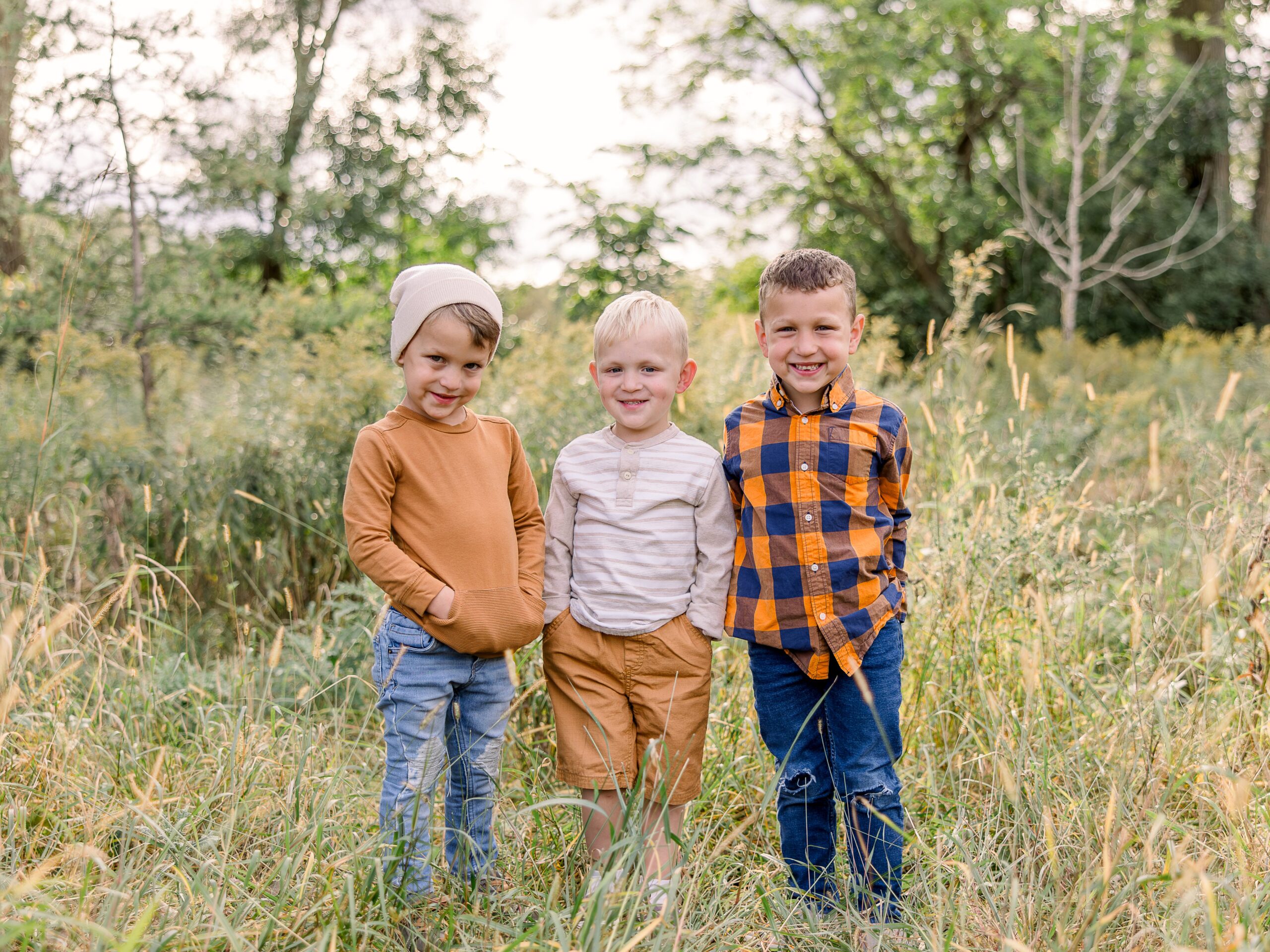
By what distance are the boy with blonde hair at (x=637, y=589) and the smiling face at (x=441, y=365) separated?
309 mm

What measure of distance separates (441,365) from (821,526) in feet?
3.13

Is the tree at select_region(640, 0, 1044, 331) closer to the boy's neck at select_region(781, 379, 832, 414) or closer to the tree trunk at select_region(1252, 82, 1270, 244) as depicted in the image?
the tree trunk at select_region(1252, 82, 1270, 244)

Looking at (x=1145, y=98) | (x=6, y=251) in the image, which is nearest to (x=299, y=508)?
(x=6, y=251)

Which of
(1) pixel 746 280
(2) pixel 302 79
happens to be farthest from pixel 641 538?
(1) pixel 746 280

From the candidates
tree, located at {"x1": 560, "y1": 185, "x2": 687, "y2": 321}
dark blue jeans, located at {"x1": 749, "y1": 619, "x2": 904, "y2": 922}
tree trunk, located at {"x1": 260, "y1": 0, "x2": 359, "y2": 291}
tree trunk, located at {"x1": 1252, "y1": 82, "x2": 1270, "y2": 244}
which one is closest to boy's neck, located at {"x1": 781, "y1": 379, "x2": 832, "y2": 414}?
dark blue jeans, located at {"x1": 749, "y1": 619, "x2": 904, "y2": 922}

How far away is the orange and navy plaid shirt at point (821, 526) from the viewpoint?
2.08 m

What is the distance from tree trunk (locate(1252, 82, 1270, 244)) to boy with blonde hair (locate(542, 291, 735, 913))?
15.6 metres

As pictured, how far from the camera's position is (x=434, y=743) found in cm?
200

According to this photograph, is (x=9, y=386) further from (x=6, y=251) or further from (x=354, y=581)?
(x=354, y=581)

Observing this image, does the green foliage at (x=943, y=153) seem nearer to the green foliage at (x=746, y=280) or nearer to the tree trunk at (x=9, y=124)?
the green foliage at (x=746, y=280)

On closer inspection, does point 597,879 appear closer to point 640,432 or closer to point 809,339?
point 640,432

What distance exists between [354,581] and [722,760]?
2.01 m

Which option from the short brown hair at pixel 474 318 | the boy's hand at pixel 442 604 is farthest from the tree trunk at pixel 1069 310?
the boy's hand at pixel 442 604

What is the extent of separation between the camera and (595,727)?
2172mm
